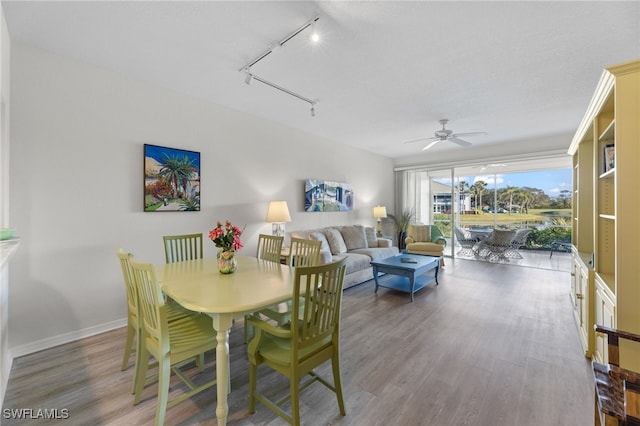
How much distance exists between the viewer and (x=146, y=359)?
1.76 m

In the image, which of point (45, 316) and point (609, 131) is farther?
point (45, 316)

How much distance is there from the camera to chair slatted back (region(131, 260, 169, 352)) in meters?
1.49

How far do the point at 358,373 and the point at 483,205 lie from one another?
7939 millimetres

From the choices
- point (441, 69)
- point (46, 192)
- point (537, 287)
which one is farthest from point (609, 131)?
point (46, 192)

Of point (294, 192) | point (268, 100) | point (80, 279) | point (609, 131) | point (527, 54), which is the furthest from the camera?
point (294, 192)

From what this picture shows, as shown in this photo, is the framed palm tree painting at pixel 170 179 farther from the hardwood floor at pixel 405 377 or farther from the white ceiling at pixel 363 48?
the hardwood floor at pixel 405 377

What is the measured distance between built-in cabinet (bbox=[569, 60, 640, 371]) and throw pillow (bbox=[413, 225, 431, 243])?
329 centimetres

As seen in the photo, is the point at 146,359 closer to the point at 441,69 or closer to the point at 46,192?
the point at 46,192

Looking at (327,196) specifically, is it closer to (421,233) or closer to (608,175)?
(421,233)

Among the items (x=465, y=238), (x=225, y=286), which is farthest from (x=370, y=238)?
(x=225, y=286)

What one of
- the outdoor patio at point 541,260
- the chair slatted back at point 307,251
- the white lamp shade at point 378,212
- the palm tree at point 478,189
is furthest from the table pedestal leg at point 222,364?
the palm tree at point 478,189

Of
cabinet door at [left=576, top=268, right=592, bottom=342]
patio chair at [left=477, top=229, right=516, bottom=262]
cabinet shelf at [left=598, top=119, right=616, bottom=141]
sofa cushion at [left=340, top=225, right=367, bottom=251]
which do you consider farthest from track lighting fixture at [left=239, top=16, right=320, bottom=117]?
patio chair at [left=477, top=229, right=516, bottom=262]

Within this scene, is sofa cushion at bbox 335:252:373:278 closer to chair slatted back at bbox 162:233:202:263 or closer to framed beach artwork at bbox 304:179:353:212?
framed beach artwork at bbox 304:179:353:212

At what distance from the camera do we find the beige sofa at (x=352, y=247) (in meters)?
4.34
